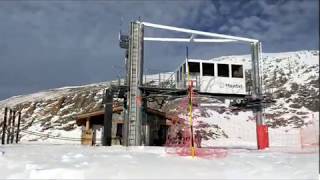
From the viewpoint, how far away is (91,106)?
7481 centimetres

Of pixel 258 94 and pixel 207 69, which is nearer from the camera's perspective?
pixel 207 69

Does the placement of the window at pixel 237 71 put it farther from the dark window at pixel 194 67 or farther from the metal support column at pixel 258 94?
the dark window at pixel 194 67

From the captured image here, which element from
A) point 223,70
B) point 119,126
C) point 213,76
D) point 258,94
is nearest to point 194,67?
point 213,76

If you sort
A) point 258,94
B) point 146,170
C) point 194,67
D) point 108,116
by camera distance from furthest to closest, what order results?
point 258,94
point 194,67
point 108,116
point 146,170

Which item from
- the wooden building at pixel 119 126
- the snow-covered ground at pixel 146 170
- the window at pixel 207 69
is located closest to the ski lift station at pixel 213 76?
the window at pixel 207 69

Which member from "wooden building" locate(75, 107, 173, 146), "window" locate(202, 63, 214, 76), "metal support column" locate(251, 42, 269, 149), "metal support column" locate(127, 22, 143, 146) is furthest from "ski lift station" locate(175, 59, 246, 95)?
"wooden building" locate(75, 107, 173, 146)

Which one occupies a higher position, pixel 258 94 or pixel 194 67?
pixel 194 67

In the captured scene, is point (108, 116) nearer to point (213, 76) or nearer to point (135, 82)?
point (135, 82)

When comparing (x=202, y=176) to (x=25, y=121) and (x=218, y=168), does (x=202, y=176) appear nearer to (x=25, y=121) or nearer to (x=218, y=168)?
(x=218, y=168)

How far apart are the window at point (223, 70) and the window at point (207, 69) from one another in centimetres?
64

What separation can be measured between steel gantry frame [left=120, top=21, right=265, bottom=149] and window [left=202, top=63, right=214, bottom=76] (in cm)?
344

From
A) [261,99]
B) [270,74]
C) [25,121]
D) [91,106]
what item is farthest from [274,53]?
[261,99]

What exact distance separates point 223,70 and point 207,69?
1337 millimetres

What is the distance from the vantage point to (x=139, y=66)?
1130 inches
